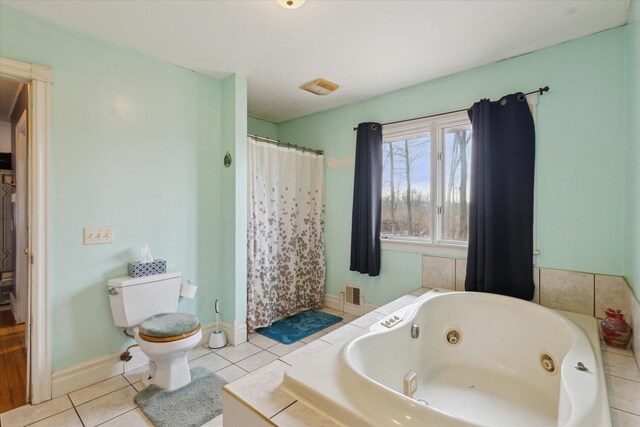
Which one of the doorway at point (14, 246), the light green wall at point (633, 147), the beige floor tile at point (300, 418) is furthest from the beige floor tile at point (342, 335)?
the doorway at point (14, 246)

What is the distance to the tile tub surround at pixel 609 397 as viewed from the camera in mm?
1014

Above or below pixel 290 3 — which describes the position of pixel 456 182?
below

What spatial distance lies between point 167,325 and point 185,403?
475 millimetres

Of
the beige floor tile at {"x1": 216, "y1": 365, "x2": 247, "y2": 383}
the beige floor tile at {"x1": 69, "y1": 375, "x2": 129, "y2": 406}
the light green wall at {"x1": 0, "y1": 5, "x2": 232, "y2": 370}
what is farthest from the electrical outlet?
the beige floor tile at {"x1": 216, "y1": 365, "x2": 247, "y2": 383}

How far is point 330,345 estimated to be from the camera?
153cm

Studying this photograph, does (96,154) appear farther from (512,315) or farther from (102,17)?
(512,315)

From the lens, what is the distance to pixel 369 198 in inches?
114

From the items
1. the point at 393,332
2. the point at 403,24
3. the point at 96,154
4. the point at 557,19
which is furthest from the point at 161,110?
the point at 557,19

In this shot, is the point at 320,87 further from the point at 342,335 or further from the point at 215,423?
the point at 215,423

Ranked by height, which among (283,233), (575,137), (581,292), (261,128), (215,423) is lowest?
(215,423)

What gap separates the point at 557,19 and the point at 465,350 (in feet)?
7.05

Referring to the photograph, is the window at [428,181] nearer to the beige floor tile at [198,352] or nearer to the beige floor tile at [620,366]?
the beige floor tile at [620,366]

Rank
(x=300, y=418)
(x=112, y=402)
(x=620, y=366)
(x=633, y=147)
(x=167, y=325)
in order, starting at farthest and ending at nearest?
(x=167, y=325)
(x=112, y=402)
(x=633, y=147)
(x=620, y=366)
(x=300, y=418)

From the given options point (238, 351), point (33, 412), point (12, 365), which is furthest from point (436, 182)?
point (12, 365)
